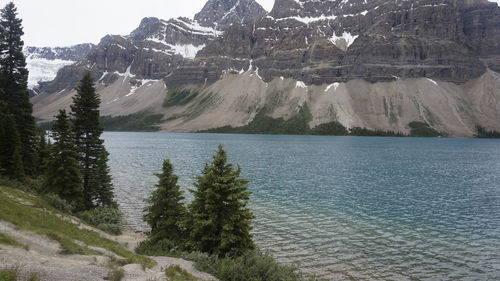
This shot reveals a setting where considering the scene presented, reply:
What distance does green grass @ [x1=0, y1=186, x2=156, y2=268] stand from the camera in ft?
57.0

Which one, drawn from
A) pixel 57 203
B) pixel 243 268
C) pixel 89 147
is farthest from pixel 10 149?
pixel 243 268

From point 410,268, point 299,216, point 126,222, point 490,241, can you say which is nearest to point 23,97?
point 126,222

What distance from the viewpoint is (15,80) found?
151 ft

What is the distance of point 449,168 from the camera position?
83500 millimetres

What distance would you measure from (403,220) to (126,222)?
30.9 m

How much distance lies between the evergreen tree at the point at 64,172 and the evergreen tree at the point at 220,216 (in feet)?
53.4

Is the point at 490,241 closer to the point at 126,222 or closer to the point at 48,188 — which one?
the point at 126,222


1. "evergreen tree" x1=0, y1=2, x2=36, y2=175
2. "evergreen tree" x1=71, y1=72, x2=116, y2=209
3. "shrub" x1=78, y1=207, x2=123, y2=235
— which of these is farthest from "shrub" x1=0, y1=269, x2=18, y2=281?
"evergreen tree" x1=0, y1=2, x2=36, y2=175

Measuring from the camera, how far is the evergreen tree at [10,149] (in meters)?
36.2

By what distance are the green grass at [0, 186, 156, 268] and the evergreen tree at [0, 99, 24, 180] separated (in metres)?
14.0

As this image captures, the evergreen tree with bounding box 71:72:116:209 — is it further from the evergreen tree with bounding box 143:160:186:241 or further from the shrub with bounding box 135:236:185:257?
the shrub with bounding box 135:236:185:257

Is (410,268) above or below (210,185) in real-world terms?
below

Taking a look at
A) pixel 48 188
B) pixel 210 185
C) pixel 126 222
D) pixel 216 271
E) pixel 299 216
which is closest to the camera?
pixel 216 271

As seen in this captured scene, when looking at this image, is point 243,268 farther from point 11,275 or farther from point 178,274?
point 11,275
